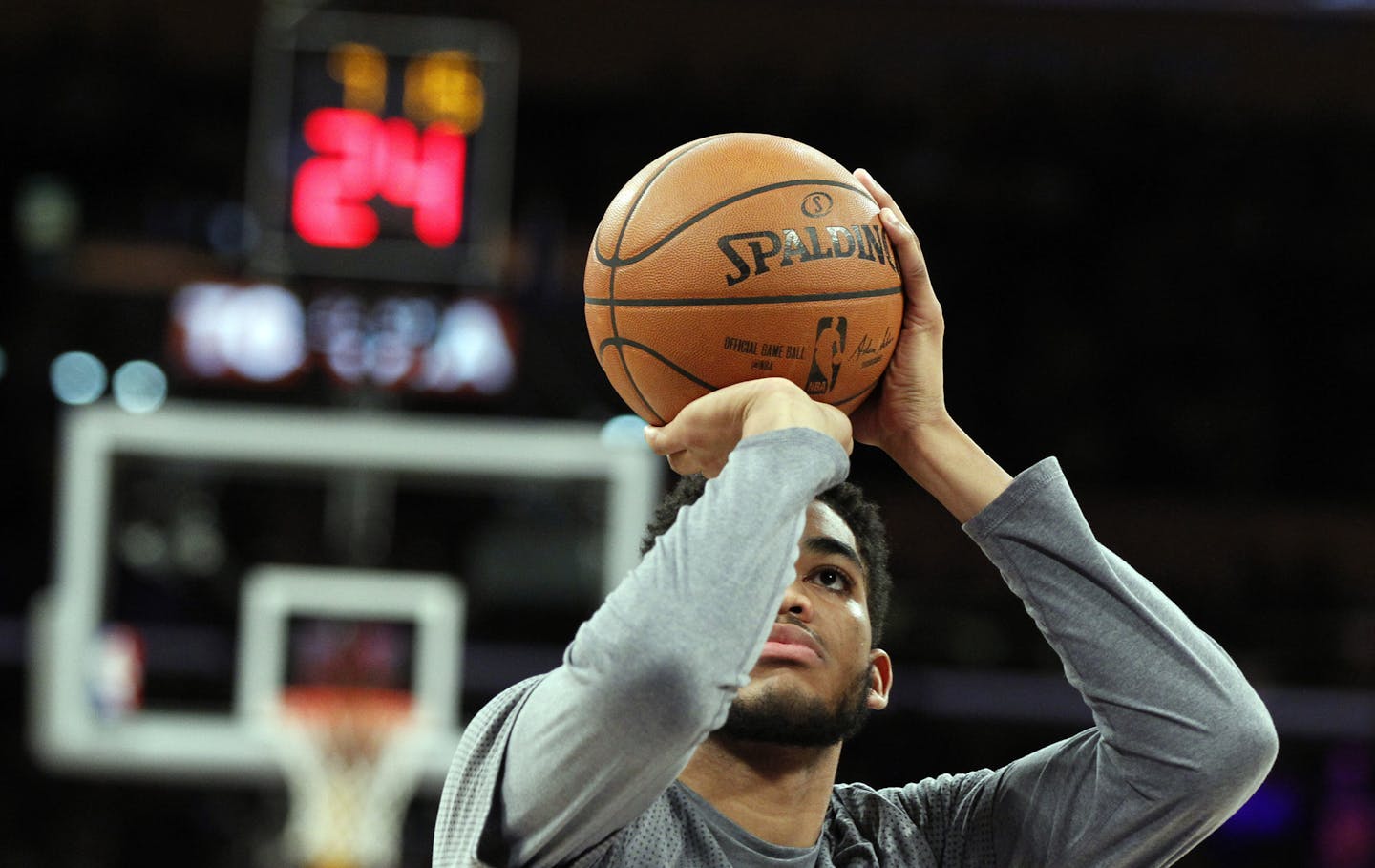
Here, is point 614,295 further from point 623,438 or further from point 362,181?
point 623,438

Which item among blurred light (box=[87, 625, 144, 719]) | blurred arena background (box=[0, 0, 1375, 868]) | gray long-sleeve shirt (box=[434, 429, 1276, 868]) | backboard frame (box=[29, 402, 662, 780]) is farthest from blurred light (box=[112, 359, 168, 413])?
gray long-sleeve shirt (box=[434, 429, 1276, 868])

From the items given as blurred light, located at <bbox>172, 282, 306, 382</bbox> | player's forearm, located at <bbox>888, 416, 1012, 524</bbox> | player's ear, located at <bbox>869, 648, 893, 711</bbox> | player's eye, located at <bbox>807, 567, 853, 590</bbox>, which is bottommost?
blurred light, located at <bbox>172, 282, 306, 382</bbox>

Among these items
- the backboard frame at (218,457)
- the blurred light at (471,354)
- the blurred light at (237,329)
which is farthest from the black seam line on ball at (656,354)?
the blurred light at (237,329)

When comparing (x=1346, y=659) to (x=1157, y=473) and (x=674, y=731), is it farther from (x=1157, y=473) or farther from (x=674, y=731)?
(x=674, y=731)

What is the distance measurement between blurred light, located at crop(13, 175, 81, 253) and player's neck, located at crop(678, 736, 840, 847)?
40.6ft

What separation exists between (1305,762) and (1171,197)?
4931 mm

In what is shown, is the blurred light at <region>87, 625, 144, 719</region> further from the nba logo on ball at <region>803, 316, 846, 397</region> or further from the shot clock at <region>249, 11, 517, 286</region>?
the nba logo on ball at <region>803, 316, 846, 397</region>

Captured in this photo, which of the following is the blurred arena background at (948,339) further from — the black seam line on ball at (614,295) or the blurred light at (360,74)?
the black seam line on ball at (614,295)

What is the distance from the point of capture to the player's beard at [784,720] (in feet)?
7.25

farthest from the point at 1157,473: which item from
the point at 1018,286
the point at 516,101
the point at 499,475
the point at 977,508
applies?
the point at 977,508

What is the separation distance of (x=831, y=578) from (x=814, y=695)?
0.20m

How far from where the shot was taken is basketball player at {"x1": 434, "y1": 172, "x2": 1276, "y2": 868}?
183 centimetres

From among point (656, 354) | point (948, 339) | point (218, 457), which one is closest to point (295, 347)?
Answer: point (218, 457)

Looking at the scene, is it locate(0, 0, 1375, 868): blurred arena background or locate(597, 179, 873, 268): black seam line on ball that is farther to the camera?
locate(0, 0, 1375, 868): blurred arena background
